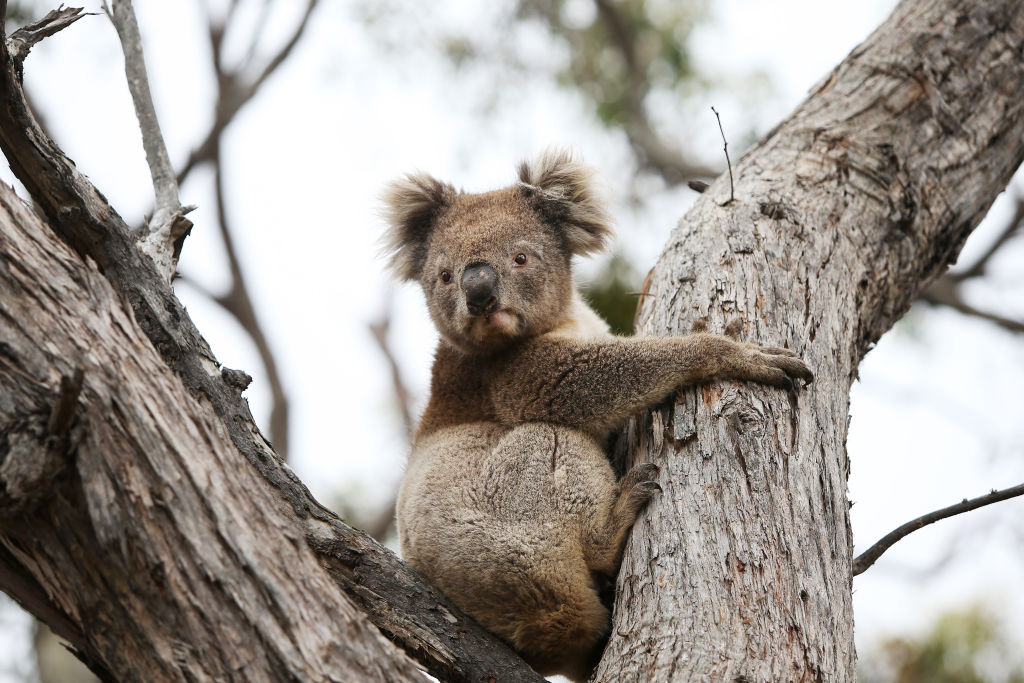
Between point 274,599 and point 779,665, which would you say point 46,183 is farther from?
point 779,665

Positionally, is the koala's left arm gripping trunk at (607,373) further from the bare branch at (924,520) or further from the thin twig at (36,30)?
the thin twig at (36,30)

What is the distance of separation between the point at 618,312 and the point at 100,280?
5422mm

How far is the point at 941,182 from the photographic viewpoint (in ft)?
14.1

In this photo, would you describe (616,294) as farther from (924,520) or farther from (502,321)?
(924,520)

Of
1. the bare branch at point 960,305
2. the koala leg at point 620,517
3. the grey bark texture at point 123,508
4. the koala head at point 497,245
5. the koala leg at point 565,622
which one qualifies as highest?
the bare branch at point 960,305

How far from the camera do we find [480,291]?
385 cm

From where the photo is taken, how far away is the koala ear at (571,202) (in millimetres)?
4492

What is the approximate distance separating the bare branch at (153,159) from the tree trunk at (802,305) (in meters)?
1.88

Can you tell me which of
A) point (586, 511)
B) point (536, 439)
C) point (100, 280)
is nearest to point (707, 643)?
point (586, 511)

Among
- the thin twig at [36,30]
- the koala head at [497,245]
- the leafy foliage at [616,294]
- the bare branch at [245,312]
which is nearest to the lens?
the thin twig at [36,30]

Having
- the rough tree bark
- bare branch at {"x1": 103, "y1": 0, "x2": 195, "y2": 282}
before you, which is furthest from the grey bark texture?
bare branch at {"x1": 103, "y1": 0, "x2": 195, "y2": 282}

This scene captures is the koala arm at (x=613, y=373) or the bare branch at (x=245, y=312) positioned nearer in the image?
the koala arm at (x=613, y=373)

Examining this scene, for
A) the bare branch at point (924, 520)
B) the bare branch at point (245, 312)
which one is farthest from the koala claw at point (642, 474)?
the bare branch at point (245, 312)

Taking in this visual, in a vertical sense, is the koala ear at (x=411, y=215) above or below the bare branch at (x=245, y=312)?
below
